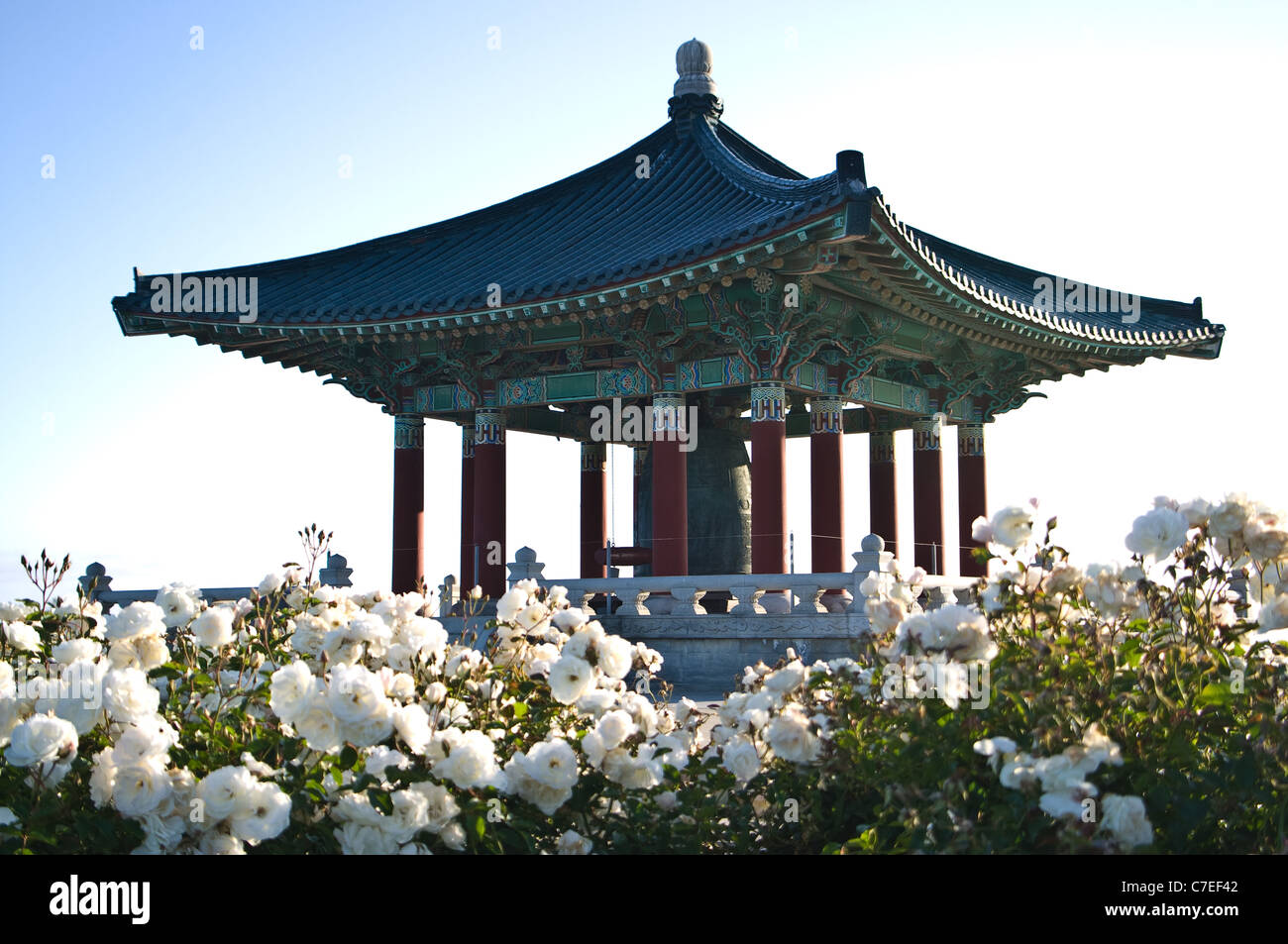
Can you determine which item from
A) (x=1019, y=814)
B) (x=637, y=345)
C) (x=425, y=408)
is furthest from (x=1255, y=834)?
(x=425, y=408)

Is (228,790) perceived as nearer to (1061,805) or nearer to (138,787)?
(138,787)

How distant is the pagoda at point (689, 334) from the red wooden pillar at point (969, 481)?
4 centimetres

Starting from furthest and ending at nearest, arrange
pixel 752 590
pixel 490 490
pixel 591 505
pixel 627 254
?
pixel 591 505 < pixel 490 490 < pixel 627 254 < pixel 752 590

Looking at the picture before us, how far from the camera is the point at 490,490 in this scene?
18.1m

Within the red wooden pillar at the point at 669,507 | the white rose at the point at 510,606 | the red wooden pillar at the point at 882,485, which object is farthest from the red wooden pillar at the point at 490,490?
the white rose at the point at 510,606

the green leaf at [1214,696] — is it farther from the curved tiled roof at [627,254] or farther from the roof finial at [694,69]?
the roof finial at [694,69]

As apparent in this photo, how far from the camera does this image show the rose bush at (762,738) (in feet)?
12.9

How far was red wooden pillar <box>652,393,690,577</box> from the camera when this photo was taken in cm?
1584

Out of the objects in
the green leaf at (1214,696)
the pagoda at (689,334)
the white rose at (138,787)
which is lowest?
the white rose at (138,787)

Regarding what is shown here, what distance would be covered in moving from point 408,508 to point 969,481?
878 cm

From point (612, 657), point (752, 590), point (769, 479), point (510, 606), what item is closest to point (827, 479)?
point (769, 479)

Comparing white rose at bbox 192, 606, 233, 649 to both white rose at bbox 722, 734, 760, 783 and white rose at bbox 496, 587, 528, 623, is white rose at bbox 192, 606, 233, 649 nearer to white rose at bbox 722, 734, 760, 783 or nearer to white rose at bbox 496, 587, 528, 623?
white rose at bbox 496, 587, 528, 623
